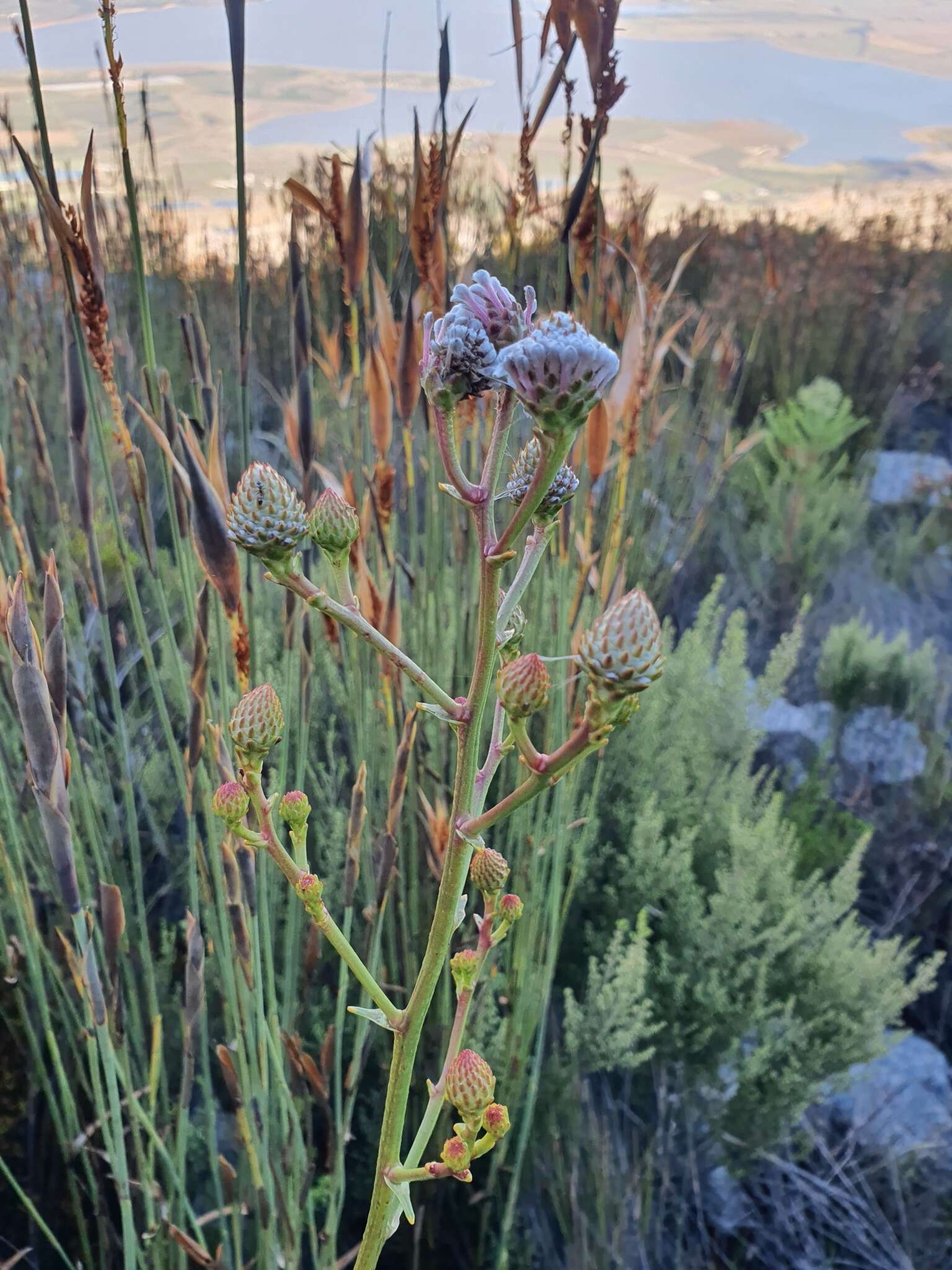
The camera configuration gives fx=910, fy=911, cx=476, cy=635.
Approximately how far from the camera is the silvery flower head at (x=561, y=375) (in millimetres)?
312

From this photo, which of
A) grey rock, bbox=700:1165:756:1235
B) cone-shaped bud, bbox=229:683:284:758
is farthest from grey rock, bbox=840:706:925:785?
cone-shaped bud, bbox=229:683:284:758

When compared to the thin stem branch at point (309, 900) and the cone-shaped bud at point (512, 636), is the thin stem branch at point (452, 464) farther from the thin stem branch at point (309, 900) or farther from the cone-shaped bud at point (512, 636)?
the thin stem branch at point (309, 900)

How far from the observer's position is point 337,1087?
2.45 feet

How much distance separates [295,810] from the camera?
432 mm

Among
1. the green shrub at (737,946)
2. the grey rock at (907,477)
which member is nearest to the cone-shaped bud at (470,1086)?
the green shrub at (737,946)

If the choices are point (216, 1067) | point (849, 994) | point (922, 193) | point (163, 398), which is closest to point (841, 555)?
point (849, 994)

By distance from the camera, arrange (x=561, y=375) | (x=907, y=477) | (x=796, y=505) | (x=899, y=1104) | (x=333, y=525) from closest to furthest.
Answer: (x=561, y=375)
(x=333, y=525)
(x=899, y=1104)
(x=796, y=505)
(x=907, y=477)

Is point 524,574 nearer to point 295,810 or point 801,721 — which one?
point 295,810

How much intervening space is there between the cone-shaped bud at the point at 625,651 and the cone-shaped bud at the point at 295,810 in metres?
0.18

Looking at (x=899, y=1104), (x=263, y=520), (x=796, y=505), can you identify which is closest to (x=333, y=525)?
(x=263, y=520)

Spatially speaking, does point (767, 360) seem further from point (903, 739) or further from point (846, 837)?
point (846, 837)

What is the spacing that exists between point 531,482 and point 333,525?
0.09m

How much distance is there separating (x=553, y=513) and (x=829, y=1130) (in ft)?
3.80

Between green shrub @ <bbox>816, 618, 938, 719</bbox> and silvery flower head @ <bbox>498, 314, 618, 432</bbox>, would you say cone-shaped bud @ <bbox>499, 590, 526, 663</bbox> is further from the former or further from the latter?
green shrub @ <bbox>816, 618, 938, 719</bbox>
